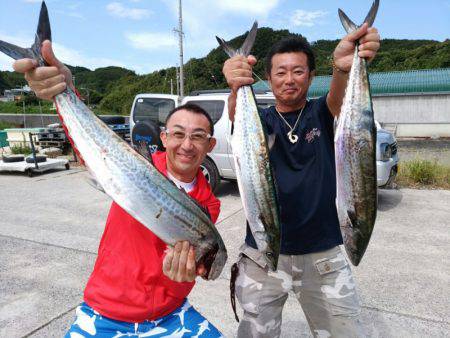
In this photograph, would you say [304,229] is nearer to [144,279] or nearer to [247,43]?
[144,279]

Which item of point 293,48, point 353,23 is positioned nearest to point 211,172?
point 293,48

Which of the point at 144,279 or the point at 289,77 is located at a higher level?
the point at 289,77

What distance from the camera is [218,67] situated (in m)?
12.5

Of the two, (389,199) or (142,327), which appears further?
(389,199)

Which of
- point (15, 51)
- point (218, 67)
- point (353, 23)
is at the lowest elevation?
point (15, 51)

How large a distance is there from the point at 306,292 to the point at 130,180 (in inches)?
57.0

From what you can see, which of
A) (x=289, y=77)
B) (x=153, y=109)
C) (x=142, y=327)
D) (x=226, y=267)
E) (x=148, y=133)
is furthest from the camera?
(x=153, y=109)

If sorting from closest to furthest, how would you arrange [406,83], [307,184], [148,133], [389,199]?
[307,184] → [389,199] → [148,133] → [406,83]

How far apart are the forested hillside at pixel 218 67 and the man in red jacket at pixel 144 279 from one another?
6.46 metres

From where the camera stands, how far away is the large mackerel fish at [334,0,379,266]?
1.88 metres

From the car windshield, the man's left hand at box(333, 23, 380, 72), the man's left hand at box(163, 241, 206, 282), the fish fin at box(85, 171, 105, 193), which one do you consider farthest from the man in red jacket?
the car windshield

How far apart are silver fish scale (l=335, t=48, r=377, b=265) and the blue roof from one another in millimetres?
22212

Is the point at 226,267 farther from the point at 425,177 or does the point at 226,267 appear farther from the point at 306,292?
the point at 425,177

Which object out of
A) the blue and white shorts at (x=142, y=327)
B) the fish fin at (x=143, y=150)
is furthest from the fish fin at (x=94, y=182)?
the blue and white shorts at (x=142, y=327)
